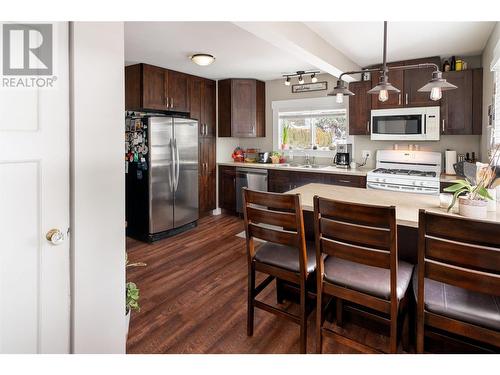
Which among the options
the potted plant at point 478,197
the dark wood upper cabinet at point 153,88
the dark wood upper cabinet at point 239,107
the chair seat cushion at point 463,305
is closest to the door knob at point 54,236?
the chair seat cushion at point 463,305

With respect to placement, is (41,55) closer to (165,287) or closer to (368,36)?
(165,287)

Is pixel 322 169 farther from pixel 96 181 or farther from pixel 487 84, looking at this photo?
pixel 96 181

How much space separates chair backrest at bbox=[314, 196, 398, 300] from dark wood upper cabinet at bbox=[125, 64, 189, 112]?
330 centimetres

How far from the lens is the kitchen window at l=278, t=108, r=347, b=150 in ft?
16.0

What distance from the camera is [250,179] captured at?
16.3 feet

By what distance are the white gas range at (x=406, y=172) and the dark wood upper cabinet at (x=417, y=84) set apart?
67 centimetres

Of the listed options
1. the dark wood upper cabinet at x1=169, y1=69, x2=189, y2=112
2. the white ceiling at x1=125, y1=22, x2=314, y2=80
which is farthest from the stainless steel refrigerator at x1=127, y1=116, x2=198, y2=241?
the white ceiling at x1=125, y1=22, x2=314, y2=80

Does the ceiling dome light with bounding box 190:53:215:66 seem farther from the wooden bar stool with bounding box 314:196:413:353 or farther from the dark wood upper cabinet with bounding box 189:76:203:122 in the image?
the wooden bar stool with bounding box 314:196:413:353

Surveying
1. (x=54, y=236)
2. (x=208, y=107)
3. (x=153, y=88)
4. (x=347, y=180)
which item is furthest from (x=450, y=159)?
(x=54, y=236)

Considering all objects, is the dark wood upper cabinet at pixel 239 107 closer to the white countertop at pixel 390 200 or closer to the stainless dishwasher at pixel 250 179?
the stainless dishwasher at pixel 250 179

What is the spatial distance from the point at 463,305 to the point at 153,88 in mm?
4042

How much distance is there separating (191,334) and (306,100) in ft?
13.2

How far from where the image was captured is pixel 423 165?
405 cm
